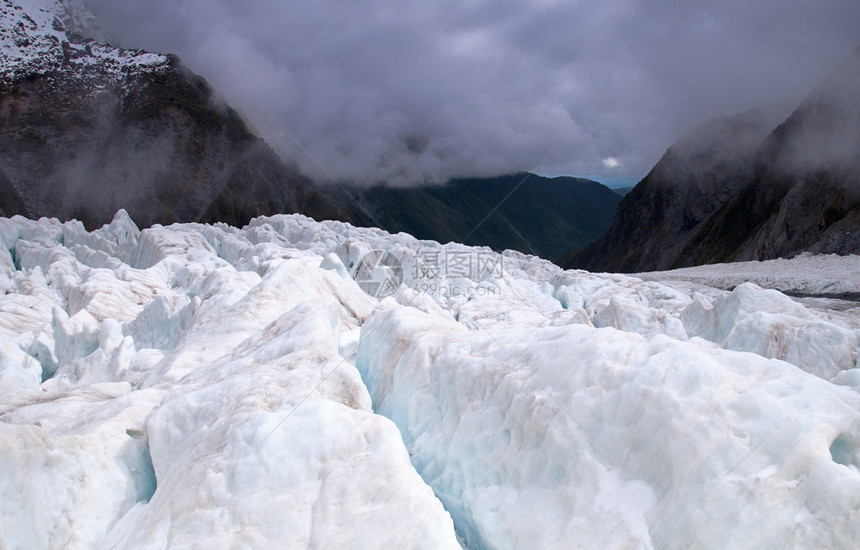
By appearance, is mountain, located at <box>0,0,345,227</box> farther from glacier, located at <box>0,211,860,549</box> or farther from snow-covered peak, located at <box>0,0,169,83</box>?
glacier, located at <box>0,211,860,549</box>

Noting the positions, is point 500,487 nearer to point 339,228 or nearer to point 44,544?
point 44,544

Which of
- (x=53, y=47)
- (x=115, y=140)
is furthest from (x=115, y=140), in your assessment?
(x=53, y=47)

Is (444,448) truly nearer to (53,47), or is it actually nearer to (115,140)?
(115,140)

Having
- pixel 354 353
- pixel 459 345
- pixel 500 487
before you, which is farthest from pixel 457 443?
pixel 354 353

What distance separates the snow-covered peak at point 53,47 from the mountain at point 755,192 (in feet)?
560

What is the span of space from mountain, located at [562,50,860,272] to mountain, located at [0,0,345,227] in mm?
100545

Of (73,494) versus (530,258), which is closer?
(73,494)

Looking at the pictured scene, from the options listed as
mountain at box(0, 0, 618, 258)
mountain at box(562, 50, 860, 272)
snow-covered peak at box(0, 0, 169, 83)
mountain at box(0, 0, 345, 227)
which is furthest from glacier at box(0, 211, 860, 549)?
snow-covered peak at box(0, 0, 169, 83)

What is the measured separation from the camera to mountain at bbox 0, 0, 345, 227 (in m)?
132

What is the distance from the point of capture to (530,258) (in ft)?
213

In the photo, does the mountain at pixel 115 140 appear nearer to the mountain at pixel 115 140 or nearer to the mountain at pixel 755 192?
the mountain at pixel 115 140

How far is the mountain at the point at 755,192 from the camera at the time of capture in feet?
251

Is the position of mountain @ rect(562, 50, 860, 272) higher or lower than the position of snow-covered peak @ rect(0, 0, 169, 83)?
lower

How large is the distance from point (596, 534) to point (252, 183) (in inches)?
6771
